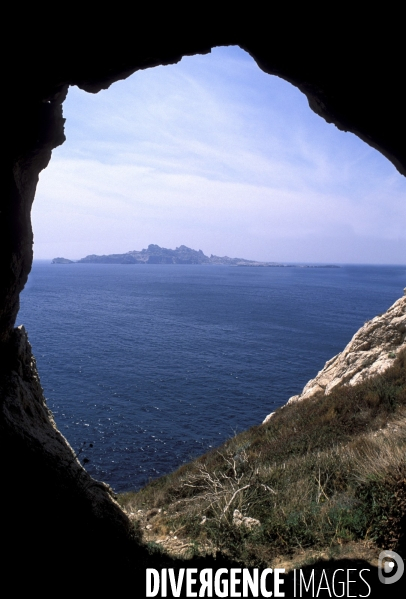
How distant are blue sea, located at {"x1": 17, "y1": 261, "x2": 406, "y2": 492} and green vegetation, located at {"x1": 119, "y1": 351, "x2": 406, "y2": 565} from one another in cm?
348

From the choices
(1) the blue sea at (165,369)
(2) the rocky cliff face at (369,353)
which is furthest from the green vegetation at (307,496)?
(2) the rocky cliff face at (369,353)

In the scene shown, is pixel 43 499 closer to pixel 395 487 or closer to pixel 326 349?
pixel 395 487

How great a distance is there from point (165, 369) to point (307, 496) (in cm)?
3517

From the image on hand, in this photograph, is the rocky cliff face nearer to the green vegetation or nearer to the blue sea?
the green vegetation

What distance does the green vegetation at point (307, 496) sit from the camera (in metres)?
6.74

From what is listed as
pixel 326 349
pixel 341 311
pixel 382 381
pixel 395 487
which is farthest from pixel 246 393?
pixel 341 311

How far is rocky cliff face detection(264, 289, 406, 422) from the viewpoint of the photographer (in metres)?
19.9

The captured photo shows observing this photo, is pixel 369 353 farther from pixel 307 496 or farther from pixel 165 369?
pixel 165 369

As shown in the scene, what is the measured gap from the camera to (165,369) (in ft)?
140

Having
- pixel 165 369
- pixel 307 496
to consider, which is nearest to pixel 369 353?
pixel 307 496

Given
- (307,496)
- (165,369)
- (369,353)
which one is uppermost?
(369,353)

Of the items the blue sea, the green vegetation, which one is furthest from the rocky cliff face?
the blue sea

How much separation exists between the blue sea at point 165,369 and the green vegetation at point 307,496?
137 inches

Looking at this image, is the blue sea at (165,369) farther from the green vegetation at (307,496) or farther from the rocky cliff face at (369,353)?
the rocky cliff face at (369,353)
